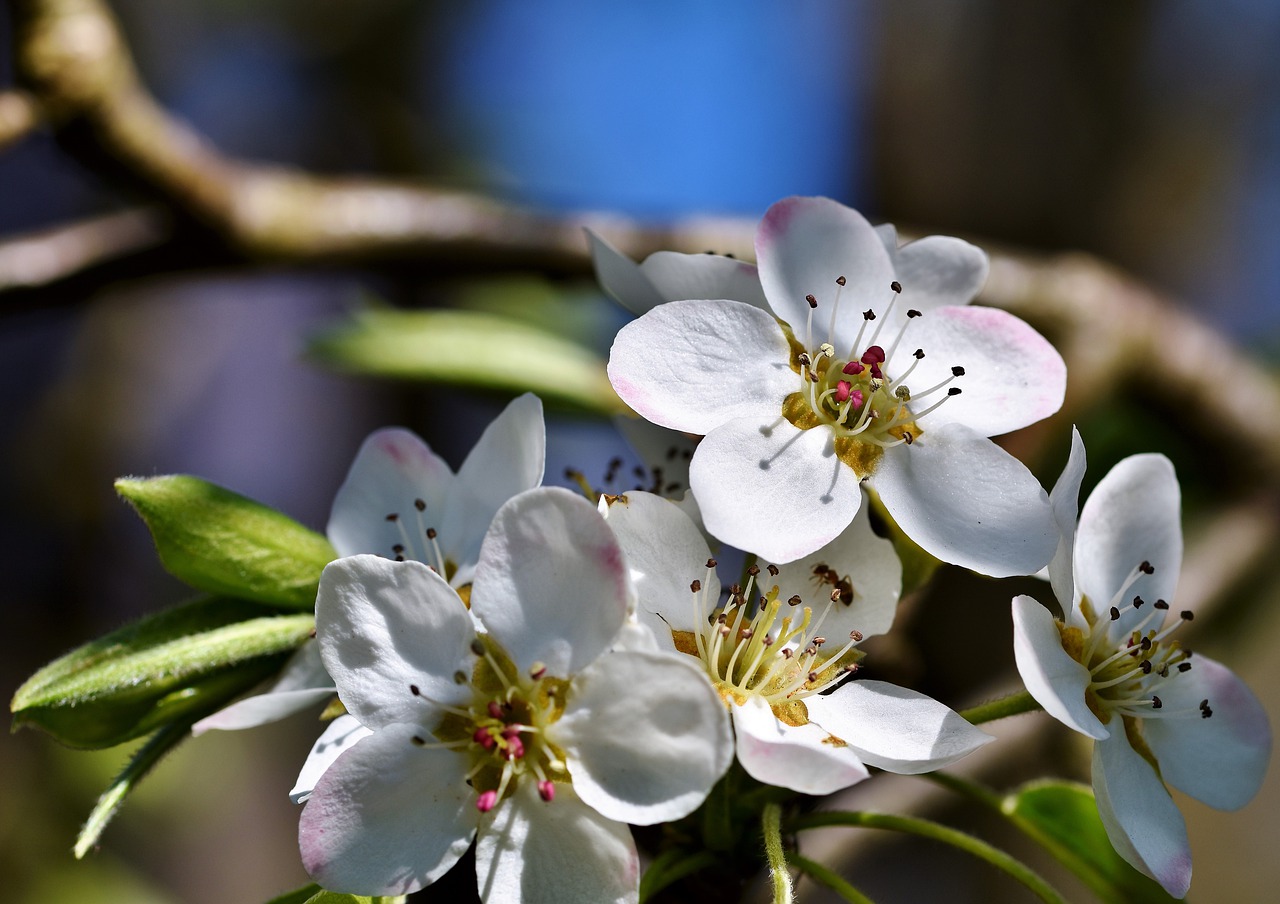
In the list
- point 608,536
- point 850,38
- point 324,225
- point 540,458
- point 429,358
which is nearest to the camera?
point 608,536

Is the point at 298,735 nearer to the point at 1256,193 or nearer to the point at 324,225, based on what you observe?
the point at 324,225

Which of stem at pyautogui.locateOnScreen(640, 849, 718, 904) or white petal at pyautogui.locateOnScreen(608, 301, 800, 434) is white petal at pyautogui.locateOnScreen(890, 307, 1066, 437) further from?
stem at pyautogui.locateOnScreen(640, 849, 718, 904)

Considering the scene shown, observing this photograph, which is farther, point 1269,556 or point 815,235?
point 1269,556

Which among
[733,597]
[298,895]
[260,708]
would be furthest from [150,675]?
[733,597]

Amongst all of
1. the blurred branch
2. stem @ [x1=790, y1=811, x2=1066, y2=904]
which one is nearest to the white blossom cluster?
stem @ [x1=790, y1=811, x2=1066, y2=904]

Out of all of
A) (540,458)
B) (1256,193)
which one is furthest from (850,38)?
(540,458)

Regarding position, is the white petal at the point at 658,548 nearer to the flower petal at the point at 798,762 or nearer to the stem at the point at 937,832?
the flower petal at the point at 798,762
